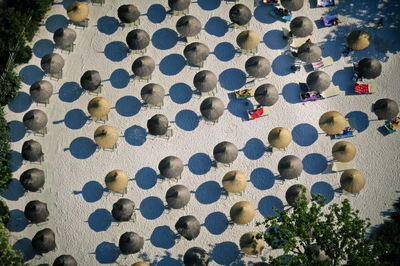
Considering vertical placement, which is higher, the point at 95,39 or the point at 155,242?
the point at 95,39

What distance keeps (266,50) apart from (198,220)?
493 inches

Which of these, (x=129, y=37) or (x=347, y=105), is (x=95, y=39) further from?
(x=347, y=105)

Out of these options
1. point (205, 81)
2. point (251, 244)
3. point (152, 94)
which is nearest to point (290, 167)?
point (251, 244)

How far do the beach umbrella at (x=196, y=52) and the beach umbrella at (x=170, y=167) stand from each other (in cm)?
679

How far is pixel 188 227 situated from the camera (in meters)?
31.8

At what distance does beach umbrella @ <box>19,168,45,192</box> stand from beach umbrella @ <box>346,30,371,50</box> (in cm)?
2210

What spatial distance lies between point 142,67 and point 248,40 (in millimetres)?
7260

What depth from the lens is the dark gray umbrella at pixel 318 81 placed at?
34.1 m

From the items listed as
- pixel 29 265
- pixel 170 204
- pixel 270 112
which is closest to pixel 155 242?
pixel 170 204

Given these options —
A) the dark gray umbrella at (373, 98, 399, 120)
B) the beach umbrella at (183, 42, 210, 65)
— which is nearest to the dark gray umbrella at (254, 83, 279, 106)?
the beach umbrella at (183, 42, 210, 65)

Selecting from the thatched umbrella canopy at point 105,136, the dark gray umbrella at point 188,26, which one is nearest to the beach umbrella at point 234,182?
the thatched umbrella canopy at point 105,136

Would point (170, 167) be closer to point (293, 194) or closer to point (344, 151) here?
point (293, 194)

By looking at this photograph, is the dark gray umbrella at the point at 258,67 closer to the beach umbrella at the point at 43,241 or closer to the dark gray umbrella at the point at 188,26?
the dark gray umbrella at the point at 188,26

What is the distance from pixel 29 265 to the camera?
32812mm
